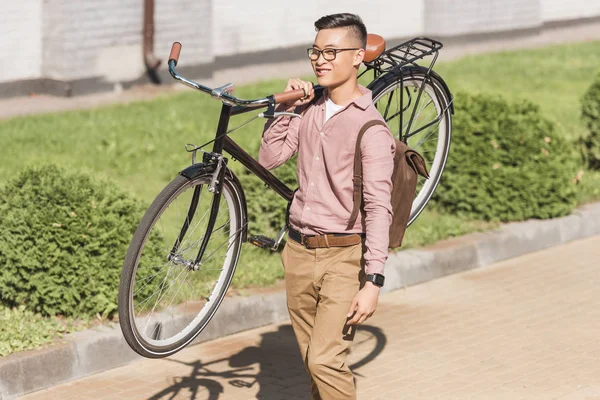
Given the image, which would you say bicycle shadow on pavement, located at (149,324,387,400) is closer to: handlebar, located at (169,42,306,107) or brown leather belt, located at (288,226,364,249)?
brown leather belt, located at (288,226,364,249)

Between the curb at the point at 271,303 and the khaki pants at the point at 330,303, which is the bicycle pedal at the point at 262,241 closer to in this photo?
the khaki pants at the point at 330,303

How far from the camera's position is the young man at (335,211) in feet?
17.9

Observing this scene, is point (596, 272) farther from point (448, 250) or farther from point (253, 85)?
point (253, 85)

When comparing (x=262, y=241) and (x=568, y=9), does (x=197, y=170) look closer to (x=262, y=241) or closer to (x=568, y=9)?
(x=262, y=241)

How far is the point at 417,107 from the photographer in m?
7.05

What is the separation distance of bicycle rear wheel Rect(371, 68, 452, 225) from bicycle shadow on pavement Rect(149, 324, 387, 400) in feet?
3.59

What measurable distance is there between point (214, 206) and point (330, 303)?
0.78m

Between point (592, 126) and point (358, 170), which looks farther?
point (592, 126)

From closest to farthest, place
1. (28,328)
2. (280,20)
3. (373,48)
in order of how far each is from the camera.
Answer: (373,48), (28,328), (280,20)

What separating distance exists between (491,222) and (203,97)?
6169 millimetres

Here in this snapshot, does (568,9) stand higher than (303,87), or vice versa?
(303,87)

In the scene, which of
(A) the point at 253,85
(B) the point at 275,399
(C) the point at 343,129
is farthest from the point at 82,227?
(A) the point at 253,85

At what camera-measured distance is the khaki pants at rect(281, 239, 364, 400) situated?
564 centimetres

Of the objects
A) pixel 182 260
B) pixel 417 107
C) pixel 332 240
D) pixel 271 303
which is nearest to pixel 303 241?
pixel 332 240
